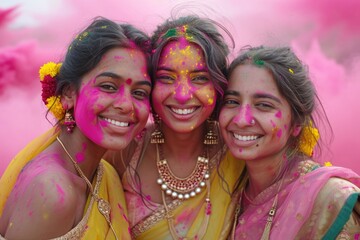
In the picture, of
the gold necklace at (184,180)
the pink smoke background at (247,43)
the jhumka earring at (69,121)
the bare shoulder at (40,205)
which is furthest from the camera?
the pink smoke background at (247,43)

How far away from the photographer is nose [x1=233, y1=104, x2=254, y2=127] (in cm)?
240

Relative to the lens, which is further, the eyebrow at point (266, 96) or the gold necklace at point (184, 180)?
the gold necklace at point (184, 180)

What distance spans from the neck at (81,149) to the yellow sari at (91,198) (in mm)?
55

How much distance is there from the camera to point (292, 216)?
2.26 m

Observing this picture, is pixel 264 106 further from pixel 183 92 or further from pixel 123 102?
Result: pixel 123 102

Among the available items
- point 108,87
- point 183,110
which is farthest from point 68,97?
point 183,110

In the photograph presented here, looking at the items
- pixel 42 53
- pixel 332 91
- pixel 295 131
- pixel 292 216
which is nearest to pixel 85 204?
pixel 292 216

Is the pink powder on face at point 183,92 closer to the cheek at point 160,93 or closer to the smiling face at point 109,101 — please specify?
the cheek at point 160,93

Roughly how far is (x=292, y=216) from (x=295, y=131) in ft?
1.59

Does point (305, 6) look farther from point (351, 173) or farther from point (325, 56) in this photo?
point (351, 173)

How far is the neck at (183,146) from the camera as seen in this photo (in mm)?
2766

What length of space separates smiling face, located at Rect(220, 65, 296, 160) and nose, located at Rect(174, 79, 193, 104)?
8.3 inches

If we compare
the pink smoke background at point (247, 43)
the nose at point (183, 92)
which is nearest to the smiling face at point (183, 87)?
the nose at point (183, 92)

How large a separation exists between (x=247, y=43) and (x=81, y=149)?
115 inches
